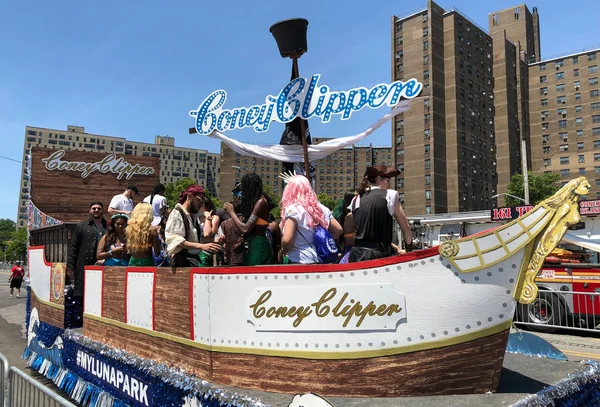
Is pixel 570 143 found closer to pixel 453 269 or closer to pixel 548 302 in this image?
pixel 548 302

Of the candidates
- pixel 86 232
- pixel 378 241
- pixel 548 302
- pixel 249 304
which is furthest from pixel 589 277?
pixel 86 232

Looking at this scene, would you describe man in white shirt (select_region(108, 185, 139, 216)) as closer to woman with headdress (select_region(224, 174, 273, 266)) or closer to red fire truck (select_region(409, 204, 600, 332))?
woman with headdress (select_region(224, 174, 273, 266))

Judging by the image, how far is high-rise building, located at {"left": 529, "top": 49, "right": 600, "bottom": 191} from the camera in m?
76.7

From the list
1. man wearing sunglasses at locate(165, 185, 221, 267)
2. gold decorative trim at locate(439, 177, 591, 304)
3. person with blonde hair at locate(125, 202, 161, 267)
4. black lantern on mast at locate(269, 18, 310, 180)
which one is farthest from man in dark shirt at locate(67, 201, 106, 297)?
gold decorative trim at locate(439, 177, 591, 304)

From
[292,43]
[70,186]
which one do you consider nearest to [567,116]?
[70,186]

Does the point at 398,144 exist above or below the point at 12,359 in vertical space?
above

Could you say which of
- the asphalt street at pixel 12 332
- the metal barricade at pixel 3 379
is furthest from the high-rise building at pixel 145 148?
the metal barricade at pixel 3 379

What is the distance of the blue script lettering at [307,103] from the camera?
458cm

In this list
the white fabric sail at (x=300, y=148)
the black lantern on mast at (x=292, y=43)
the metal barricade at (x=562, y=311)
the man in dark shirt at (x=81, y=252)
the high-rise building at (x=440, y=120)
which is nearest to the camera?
the white fabric sail at (x=300, y=148)

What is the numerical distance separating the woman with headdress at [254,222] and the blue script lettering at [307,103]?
1.70m

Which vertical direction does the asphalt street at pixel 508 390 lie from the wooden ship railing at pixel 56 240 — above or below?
below

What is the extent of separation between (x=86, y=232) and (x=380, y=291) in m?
4.70

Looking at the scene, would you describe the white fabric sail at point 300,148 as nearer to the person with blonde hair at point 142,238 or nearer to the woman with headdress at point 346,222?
the woman with headdress at point 346,222

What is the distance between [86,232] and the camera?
5953 mm
